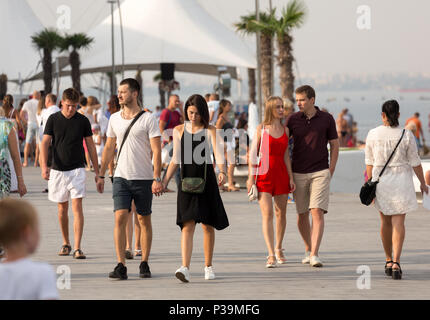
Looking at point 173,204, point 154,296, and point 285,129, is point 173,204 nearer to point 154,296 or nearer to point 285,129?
point 285,129

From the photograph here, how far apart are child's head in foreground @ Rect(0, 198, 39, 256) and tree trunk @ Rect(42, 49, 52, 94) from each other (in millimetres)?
57987

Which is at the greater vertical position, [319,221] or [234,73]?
[234,73]

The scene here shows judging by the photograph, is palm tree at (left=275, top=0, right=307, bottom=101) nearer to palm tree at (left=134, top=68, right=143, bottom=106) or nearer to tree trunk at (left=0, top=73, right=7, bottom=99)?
palm tree at (left=134, top=68, right=143, bottom=106)

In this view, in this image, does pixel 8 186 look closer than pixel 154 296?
No

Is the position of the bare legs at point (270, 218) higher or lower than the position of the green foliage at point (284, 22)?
lower

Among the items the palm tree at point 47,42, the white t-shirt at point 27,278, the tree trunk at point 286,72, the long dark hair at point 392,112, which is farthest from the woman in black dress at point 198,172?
the palm tree at point 47,42

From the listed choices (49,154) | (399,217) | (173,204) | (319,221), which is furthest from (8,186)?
(173,204)

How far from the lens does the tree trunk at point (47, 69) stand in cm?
6131

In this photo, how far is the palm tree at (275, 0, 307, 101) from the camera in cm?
3553

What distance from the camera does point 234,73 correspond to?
56.9m

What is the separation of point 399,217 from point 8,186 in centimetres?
355

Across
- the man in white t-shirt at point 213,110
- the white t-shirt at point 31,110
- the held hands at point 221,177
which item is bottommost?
the held hands at point 221,177

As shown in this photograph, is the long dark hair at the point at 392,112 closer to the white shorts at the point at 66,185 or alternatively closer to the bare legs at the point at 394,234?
the bare legs at the point at 394,234

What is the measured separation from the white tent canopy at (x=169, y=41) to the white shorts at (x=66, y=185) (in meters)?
38.2
